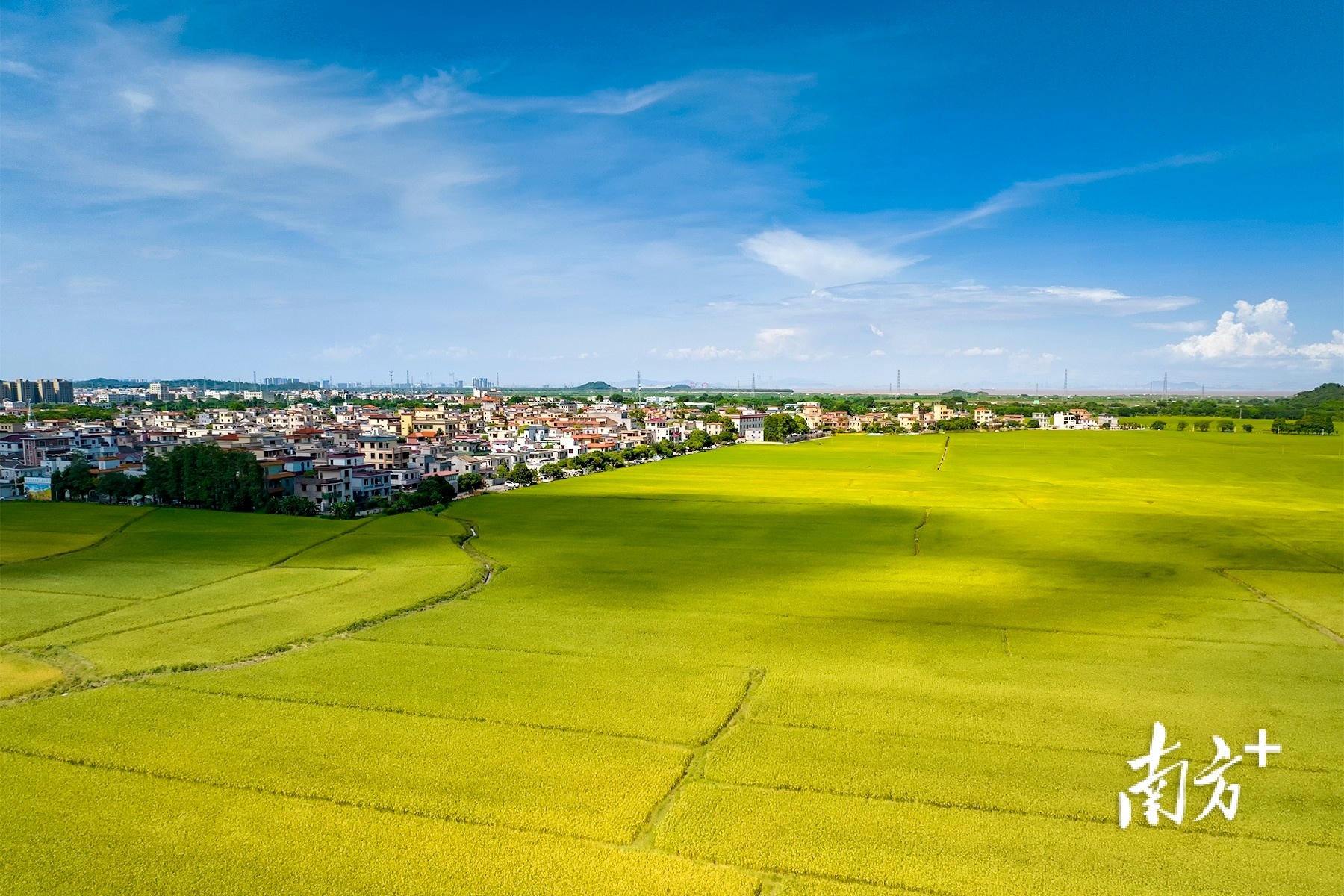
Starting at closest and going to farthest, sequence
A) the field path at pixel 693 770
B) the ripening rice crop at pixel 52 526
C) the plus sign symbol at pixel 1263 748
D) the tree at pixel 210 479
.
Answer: the field path at pixel 693 770 < the plus sign symbol at pixel 1263 748 < the ripening rice crop at pixel 52 526 < the tree at pixel 210 479

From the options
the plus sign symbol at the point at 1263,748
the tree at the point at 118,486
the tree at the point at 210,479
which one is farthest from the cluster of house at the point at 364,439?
the plus sign symbol at the point at 1263,748

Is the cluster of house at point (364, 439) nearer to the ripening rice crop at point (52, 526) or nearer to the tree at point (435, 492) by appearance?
the tree at point (435, 492)

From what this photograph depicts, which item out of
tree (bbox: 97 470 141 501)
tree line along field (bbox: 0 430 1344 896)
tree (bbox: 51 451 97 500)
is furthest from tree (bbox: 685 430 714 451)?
tree (bbox: 51 451 97 500)

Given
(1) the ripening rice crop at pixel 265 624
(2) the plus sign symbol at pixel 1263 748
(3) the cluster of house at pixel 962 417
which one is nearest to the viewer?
(2) the plus sign symbol at pixel 1263 748

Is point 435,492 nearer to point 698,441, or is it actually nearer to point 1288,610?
point 1288,610

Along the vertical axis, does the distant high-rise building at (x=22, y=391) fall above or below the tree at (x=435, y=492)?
above

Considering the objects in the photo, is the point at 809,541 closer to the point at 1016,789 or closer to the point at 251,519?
the point at 1016,789

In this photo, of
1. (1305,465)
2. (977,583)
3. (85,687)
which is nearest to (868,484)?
(977,583)
